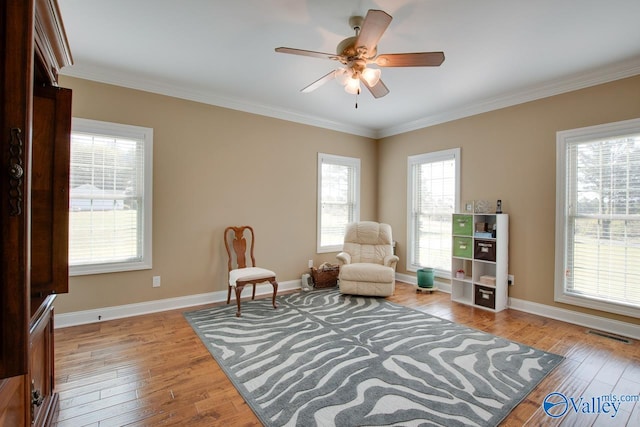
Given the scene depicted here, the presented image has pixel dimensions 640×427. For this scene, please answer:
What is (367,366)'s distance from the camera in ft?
7.91

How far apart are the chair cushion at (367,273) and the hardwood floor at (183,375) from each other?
104cm

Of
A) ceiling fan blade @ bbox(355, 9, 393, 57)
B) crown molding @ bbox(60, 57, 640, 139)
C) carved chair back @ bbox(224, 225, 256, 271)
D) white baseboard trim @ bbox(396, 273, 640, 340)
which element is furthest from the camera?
carved chair back @ bbox(224, 225, 256, 271)

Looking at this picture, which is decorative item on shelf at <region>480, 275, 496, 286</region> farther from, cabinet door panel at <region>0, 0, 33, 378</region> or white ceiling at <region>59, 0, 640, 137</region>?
cabinet door panel at <region>0, 0, 33, 378</region>

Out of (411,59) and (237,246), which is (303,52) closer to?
(411,59)

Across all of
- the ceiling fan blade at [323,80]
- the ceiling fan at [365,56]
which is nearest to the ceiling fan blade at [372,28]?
the ceiling fan at [365,56]

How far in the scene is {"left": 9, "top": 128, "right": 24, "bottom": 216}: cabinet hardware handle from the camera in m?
0.89

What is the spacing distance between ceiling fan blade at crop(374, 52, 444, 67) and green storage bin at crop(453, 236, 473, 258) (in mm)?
2708

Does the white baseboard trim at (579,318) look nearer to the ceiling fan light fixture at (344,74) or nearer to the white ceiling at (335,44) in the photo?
the white ceiling at (335,44)

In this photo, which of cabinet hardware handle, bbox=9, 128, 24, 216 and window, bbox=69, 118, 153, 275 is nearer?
cabinet hardware handle, bbox=9, 128, 24, 216

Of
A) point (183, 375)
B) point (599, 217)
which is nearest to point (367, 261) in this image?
point (599, 217)

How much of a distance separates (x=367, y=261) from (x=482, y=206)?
185 centimetres

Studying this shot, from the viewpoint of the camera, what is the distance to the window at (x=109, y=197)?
324 centimetres

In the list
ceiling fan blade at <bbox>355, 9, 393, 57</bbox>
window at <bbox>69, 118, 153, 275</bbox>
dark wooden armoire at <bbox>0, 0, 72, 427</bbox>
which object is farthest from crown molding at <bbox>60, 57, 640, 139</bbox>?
ceiling fan blade at <bbox>355, 9, 393, 57</bbox>

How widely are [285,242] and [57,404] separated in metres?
3.14
